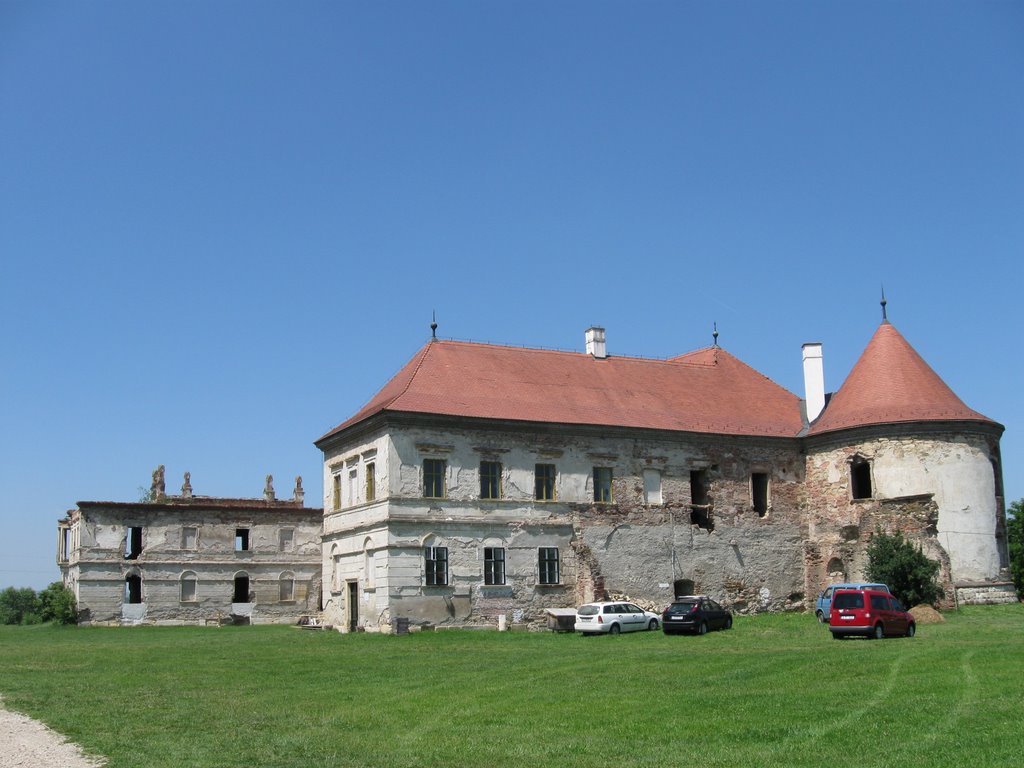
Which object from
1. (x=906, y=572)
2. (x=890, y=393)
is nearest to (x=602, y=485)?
(x=906, y=572)

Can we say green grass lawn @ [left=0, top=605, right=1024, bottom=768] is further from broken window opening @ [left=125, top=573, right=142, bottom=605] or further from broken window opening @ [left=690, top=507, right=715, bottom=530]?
broken window opening @ [left=125, top=573, right=142, bottom=605]

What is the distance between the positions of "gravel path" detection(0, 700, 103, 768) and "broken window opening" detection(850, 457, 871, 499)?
34.0 meters

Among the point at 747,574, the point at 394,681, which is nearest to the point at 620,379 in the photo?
the point at 747,574

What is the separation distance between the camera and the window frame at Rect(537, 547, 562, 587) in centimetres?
3978

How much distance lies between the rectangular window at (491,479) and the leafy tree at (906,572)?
13280 mm

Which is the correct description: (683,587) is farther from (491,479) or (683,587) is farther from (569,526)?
(491,479)

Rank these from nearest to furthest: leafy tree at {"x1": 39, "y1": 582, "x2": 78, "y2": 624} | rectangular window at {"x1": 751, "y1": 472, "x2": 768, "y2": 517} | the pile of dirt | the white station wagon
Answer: the pile of dirt
the white station wagon
rectangular window at {"x1": 751, "y1": 472, "x2": 768, "y2": 517}
leafy tree at {"x1": 39, "y1": 582, "x2": 78, "y2": 624}

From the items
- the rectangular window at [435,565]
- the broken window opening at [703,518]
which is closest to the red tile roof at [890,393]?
the broken window opening at [703,518]

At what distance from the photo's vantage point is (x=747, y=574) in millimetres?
43688

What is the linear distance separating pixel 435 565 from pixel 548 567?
438 cm

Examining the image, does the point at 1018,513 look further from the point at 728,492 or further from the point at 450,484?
the point at 450,484

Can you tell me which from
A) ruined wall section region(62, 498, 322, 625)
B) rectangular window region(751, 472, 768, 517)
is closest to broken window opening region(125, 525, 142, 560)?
ruined wall section region(62, 498, 322, 625)

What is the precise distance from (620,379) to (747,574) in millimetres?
9275

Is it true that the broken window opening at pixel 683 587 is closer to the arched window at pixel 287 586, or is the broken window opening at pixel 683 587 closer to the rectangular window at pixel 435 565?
the rectangular window at pixel 435 565
